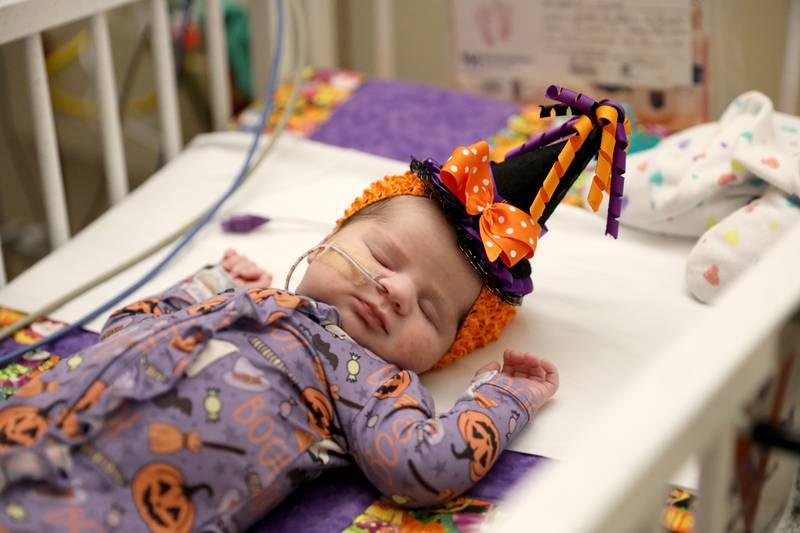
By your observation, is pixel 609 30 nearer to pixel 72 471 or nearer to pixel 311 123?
pixel 311 123

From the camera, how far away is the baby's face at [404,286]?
104cm

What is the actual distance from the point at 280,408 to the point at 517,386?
0.26 metres

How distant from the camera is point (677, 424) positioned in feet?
1.73

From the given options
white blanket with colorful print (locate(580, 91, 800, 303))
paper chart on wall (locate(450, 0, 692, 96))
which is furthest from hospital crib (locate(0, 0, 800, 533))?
paper chart on wall (locate(450, 0, 692, 96))

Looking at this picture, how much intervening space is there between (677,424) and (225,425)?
1.55 ft

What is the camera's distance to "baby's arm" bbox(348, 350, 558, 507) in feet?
2.99

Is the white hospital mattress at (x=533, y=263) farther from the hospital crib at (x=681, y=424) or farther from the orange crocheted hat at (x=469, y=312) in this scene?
the hospital crib at (x=681, y=424)

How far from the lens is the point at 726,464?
2.07 ft

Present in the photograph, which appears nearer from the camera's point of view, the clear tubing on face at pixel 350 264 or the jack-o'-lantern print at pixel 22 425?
the jack-o'-lantern print at pixel 22 425

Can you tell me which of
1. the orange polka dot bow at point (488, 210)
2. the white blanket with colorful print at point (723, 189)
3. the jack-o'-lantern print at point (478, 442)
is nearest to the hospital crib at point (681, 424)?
the jack-o'-lantern print at point (478, 442)

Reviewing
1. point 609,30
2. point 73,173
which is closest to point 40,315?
point 609,30

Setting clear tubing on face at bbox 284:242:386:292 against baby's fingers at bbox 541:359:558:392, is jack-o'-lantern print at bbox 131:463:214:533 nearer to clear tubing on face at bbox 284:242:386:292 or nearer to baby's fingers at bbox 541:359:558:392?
clear tubing on face at bbox 284:242:386:292

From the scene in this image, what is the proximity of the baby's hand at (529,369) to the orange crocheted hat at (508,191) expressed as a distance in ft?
0.19

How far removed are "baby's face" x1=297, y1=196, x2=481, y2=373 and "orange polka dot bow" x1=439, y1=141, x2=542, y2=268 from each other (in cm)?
4
